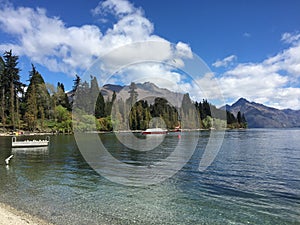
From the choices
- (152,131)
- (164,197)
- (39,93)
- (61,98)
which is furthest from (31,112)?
(164,197)

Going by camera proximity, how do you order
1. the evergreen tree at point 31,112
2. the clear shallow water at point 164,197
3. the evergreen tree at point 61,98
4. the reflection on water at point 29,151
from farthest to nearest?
the evergreen tree at point 61,98 < the evergreen tree at point 31,112 < the reflection on water at point 29,151 < the clear shallow water at point 164,197

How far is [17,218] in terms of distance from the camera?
14.4m

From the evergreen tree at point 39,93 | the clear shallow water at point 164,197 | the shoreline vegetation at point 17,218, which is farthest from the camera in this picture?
the evergreen tree at point 39,93

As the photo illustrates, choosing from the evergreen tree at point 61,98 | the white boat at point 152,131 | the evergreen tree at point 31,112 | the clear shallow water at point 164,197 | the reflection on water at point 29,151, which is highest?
the evergreen tree at point 61,98

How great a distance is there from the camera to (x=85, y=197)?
62.1 feet

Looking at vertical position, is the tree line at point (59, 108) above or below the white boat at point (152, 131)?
above

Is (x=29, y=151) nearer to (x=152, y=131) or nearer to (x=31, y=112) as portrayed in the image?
(x=31, y=112)

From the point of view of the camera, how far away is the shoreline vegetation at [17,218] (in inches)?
537

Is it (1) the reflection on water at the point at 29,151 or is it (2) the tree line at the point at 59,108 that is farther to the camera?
(2) the tree line at the point at 59,108

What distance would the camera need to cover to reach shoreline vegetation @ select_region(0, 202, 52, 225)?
13.6 meters

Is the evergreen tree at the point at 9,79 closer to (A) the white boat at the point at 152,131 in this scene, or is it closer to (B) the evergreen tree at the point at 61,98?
(B) the evergreen tree at the point at 61,98

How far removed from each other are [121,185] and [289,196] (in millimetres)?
13538

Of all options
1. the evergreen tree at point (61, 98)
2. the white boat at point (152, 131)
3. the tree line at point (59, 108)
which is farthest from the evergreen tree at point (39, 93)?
the white boat at point (152, 131)

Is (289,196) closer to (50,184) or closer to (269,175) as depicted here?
(269,175)
